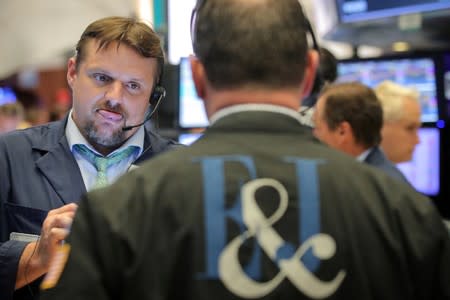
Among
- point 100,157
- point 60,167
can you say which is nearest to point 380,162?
point 100,157

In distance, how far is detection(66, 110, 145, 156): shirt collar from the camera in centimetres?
197

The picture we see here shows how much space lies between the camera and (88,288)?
1.11 metres

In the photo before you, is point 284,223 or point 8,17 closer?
point 284,223

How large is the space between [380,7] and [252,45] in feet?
10.2

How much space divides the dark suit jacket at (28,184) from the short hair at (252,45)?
0.83m

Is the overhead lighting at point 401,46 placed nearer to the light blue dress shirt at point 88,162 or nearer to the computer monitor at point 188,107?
the computer monitor at point 188,107

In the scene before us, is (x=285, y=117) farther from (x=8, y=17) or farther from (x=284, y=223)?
(x=8, y=17)

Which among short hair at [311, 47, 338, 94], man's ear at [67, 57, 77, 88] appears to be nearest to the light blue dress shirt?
man's ear at [67, 57, 77, 88]

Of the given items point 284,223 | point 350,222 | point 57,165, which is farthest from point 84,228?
point 57,165

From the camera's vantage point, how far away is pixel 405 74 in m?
4.12

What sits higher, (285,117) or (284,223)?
(285,117)

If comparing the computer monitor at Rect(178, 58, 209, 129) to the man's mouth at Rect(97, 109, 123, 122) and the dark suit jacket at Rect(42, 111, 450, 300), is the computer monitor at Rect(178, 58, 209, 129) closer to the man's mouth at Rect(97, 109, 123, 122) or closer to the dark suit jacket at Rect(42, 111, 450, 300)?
the man's mouth at Rect(97, 109, 123, 122)

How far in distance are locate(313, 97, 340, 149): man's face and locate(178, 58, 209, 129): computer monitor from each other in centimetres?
135

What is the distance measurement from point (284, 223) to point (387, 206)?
6.7 inches
